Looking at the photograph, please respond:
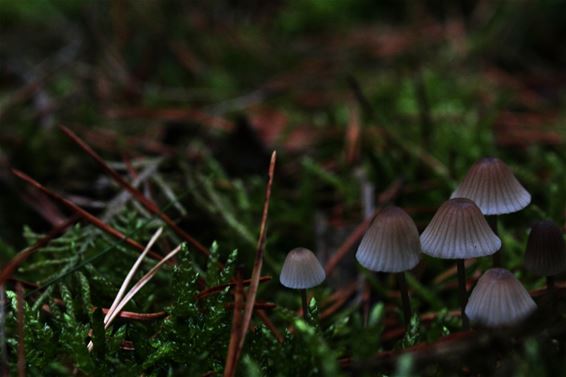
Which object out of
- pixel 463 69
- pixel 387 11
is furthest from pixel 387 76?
pixel 387 11

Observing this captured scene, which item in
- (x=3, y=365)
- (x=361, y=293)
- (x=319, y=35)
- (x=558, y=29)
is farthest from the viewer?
(x=319, y=35)

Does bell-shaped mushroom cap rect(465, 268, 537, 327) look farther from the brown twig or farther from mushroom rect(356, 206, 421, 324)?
the brown twig

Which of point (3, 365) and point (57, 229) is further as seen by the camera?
point (57, 229)

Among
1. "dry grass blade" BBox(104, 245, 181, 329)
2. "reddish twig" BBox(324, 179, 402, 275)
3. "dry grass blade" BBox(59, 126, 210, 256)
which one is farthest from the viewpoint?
"reddish twig" BBox(324, 179, 402, 275)

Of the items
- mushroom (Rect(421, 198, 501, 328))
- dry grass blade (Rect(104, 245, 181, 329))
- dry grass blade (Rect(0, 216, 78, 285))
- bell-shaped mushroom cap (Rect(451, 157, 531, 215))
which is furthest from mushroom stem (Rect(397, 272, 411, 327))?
dry grass blade (Rect(0, 216, 78, 285))

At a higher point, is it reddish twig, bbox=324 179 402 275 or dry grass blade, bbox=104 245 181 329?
dry grass blade, bbox=104 245 181 329

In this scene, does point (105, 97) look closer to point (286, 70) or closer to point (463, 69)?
point (286, 70)
